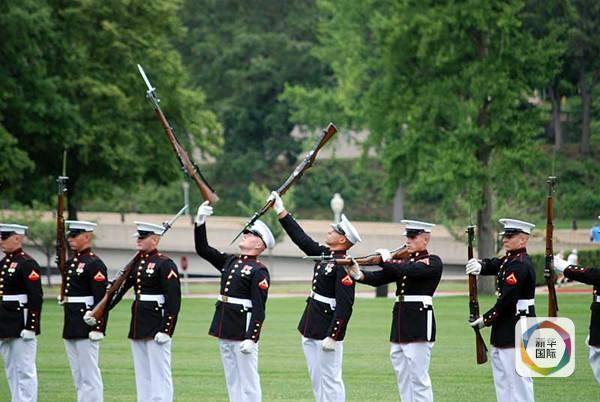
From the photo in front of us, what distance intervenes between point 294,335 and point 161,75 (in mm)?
19408

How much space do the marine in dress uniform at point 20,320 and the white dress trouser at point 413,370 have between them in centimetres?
432

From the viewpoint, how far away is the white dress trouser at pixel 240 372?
14102mm

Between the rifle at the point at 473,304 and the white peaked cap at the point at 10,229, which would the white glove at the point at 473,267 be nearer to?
the rifle at the point at 473,304

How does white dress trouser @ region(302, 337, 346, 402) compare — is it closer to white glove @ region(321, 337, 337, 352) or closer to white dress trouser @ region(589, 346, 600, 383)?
white glove @ region(321, 337, 337, 352)

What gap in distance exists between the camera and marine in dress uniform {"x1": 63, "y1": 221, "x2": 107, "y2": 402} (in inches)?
587

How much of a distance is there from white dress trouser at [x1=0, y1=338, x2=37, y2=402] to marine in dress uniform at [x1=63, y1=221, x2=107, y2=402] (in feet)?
1.73

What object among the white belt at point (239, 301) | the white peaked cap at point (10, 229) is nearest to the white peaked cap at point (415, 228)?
the white belt at point (239, 301)

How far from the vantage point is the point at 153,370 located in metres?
14.5

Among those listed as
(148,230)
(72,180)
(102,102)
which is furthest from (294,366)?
(102,102)

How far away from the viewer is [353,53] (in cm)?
5566

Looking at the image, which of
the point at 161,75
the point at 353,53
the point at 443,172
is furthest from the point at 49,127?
the point at 353,53

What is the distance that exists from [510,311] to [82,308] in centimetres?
486

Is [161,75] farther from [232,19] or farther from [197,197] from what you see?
[232,19]

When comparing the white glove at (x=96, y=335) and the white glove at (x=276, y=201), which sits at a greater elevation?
the white glove at (x=276, y=201)
